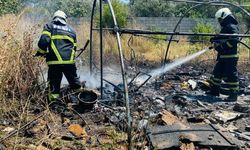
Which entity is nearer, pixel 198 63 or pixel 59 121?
pixel 59 121

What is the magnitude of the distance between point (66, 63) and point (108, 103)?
1181mm

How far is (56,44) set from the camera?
24.2 feet

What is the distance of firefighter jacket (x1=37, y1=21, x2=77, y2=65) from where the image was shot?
7.24m

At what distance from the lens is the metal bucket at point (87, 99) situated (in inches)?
280

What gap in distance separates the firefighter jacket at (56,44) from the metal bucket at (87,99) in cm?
71

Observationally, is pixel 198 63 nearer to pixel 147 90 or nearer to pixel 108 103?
pixel 147 90

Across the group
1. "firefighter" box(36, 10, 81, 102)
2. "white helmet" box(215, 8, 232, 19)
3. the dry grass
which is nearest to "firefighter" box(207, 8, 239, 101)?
"white helmet" box(215, 8, 232, 19)

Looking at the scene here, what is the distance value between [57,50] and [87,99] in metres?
1.12

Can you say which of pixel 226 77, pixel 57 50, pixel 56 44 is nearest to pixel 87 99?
pixel 57 50

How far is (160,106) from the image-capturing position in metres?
7.80

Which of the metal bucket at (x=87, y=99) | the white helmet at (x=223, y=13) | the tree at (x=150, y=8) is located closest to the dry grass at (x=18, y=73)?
the metal bucket at (x=87, y=99)

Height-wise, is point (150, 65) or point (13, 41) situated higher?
point (13, 41)

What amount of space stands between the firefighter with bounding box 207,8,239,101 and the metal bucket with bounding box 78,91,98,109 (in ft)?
11.0

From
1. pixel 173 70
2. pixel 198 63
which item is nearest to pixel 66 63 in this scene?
pixel 173 70
